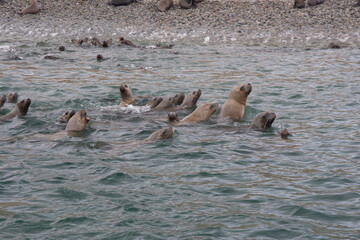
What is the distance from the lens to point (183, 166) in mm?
8344

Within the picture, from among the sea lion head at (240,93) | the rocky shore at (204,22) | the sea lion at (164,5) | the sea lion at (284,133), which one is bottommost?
the sea lion at (284,133)

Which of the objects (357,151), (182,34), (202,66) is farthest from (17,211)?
(182,34)

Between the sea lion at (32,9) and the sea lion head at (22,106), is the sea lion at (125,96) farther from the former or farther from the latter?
the sea lion at (32,9)

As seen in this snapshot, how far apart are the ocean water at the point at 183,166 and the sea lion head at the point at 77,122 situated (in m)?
0.29

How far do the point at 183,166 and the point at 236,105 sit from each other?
3.82 m

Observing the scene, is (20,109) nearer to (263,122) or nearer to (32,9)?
(263,122)

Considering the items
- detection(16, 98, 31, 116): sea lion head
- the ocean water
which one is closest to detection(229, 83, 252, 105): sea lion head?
the ocean water

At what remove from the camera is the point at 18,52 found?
840 inches

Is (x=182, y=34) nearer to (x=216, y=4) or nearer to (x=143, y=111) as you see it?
(x=216, y=4)

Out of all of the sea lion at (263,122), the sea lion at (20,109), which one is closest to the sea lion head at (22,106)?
the sea lion at (20,109)

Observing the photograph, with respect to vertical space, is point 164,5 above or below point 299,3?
below

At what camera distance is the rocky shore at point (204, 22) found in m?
23.8

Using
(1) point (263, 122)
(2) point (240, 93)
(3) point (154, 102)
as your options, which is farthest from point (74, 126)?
(2) point (240, 93)

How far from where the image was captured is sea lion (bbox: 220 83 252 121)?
11.6 meters
